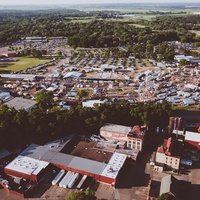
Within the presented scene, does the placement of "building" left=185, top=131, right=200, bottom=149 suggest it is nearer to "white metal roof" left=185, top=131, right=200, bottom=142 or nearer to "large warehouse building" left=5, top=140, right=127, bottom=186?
"white metal roof" left=185, top=131, right=200, bottom=142

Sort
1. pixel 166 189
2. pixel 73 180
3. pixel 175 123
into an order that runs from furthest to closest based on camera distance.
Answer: pixel 175 123
pixel 73 180
pixel 166 189

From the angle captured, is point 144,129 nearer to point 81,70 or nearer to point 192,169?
point 192,169

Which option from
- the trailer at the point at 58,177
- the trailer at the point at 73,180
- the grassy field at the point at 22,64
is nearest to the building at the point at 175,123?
the trailer at the point at 73,180

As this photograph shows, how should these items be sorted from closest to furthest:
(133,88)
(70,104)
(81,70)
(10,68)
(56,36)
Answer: (70,104), (133,88), (81,70), (10,68), (56,36)

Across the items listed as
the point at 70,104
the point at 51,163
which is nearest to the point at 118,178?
the point at 51,163

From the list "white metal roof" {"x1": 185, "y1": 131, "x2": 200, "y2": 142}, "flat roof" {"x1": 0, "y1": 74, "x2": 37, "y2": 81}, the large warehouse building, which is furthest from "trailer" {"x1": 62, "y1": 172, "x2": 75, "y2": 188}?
"flat roof" {"x1": 0, "y1": 74, "x2": 37, "y2": 81}

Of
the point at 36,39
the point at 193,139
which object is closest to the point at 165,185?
the point at 193,139

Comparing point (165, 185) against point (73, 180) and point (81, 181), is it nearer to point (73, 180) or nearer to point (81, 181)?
point (81, 181)
